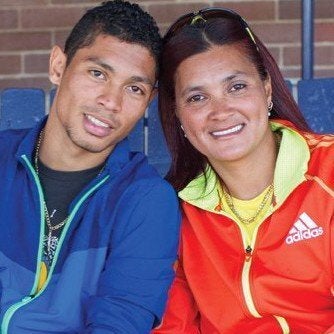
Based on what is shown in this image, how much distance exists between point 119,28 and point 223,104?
14.5 inches

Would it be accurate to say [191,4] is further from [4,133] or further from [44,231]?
[44,231]

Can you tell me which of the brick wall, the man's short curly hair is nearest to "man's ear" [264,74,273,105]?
the man's short curly hair

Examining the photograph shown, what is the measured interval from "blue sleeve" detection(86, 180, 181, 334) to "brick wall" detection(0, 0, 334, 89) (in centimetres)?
177

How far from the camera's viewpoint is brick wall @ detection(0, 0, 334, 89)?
414cm

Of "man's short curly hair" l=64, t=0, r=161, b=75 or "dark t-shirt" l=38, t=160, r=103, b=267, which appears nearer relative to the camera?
"dark t-shirt" l=38, t=160, r=103, b=267

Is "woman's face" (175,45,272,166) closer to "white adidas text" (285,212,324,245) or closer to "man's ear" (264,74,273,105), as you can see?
"man's ear" (264,74,273,105)

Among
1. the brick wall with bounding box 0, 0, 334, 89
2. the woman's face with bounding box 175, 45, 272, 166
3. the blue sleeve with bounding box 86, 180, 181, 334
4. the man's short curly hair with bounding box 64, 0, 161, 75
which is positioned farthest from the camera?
the brick wall with bounding box 0, 0, 334, 89

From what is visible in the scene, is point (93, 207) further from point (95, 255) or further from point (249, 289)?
point (249, 289)

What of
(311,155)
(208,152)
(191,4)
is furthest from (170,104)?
(191,4)

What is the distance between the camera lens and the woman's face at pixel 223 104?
2510 mm

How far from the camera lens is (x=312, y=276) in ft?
8.01

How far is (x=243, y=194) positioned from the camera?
104 inches

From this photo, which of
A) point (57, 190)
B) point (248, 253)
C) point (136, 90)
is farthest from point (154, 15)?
point (248, 253)

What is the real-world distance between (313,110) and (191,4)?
45.9 inches
